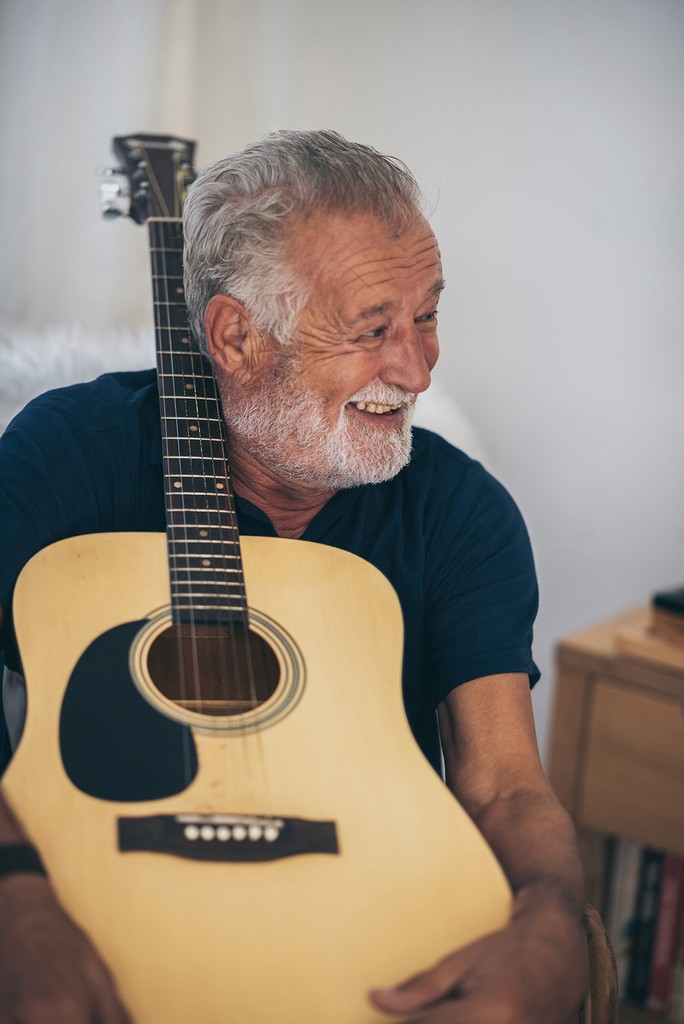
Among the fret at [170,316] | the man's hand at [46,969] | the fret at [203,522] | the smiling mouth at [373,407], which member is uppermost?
the fret at [170,316]

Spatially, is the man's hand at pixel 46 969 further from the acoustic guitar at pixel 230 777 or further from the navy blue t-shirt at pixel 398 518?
the navy blue t-shirt at pixel 398 518

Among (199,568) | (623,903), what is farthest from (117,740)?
(623,903)

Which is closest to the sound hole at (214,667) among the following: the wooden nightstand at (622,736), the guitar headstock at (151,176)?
the guitar headstock at (151,176)

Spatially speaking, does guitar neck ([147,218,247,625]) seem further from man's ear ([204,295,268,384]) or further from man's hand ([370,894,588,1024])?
man's hand ([370,894,588,1024])

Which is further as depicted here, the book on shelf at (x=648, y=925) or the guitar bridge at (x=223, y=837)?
→ the book on shelf at (x=648, y=925)

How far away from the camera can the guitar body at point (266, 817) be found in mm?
733

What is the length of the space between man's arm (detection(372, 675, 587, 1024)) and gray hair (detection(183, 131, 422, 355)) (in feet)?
1.58

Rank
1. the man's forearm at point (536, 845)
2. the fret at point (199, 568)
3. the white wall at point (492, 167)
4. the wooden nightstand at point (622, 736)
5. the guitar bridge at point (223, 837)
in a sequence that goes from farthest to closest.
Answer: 1. the white wall at point (492, 167)
2. the wooden nightstand at point (622, 736)
3. the fret at point (199, 568)
4. the man's forearm at point (536, 845)
5. the guitar bridge at point (223, 837)

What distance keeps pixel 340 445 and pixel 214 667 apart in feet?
1.08

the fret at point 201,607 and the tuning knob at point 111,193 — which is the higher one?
the tuning knob at point 111,193

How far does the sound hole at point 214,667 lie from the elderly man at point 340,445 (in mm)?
181

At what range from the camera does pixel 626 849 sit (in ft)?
6.15

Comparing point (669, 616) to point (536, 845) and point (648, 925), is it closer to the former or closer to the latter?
point (648, 925)

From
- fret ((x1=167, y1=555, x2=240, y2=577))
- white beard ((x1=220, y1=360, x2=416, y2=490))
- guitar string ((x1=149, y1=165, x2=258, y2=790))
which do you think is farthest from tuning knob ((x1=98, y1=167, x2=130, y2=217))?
fret ((x1=167, y1=555, x2=240, y2=577))
